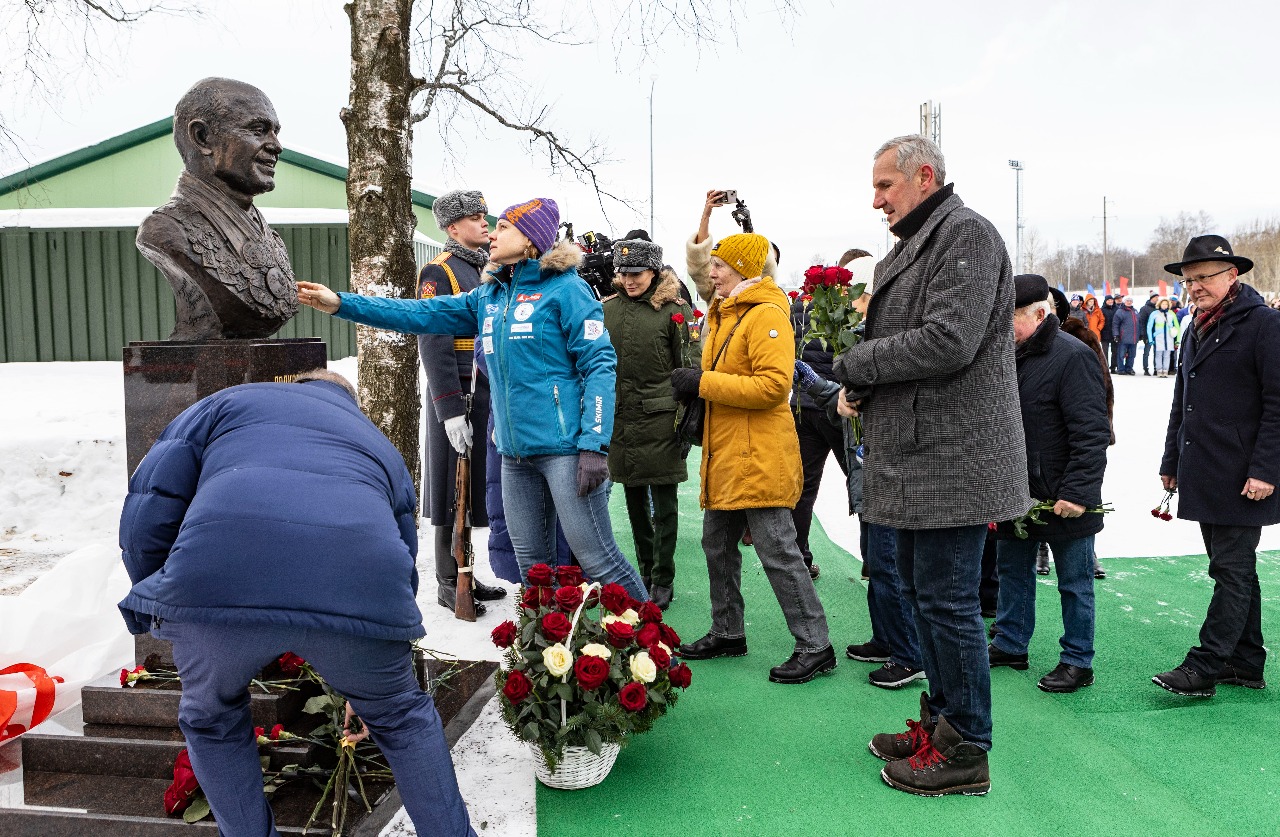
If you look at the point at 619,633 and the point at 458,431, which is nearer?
the point at 619,633

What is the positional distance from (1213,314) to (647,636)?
288 cm

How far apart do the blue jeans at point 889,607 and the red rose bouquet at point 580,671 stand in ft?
4.29

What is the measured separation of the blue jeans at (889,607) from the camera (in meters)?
4.09

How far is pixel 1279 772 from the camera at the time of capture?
10.5ft

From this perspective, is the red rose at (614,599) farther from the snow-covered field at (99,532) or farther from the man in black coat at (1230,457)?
the man in black coat at (1230,457)

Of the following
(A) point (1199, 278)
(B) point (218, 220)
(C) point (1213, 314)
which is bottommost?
(C) point (1213, 314)

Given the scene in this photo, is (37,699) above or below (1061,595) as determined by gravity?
below

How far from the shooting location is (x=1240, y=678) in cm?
400

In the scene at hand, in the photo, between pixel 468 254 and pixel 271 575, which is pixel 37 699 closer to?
pixel 271 575

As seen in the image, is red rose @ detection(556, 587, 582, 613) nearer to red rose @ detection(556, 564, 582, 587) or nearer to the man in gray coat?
red rose @ detection(556, 564, 582, 587)

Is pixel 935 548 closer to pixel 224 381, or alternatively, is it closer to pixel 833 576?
pixel 224 381

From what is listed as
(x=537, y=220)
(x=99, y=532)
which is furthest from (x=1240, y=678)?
(x=99, y=532)

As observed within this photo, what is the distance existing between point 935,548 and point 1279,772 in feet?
4.94

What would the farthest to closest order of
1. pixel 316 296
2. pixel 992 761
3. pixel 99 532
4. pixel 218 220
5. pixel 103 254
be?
pixel 103 254, pixel 99 532, pixel 316 296, pixel 218 220, pixel 992 761
